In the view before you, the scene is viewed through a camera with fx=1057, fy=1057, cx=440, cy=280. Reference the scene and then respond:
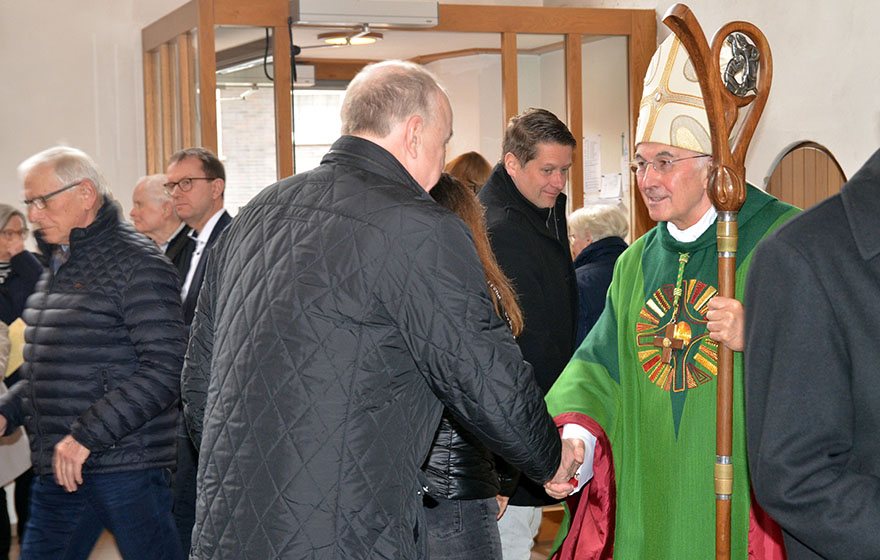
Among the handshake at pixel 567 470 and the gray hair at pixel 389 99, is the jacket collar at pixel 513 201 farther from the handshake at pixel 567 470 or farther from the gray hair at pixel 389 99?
the gray hair at pixel 389 99

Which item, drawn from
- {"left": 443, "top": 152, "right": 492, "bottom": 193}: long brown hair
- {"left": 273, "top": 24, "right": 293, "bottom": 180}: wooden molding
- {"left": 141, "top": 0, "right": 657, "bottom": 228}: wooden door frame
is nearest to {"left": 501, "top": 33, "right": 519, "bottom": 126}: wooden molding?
{"left": 141, "top": 0, "right": 657, "bottom": 228}: wooden door frame

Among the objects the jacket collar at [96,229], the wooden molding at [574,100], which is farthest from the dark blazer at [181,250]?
the wooden molding at [574,100]

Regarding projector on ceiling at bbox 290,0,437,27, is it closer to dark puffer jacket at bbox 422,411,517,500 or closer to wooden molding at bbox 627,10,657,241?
wooden molding at bbox 627,10,657,241

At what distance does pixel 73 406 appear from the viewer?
3.05 meters

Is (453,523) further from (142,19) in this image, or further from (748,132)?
(142,19)

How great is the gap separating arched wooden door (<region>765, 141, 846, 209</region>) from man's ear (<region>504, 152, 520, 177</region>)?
1820 mm

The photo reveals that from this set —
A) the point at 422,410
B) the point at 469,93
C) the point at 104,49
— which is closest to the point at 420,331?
the point at 422,410

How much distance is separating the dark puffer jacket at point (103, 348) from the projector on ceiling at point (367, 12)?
2850 millimetres

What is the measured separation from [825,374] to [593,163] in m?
5.16

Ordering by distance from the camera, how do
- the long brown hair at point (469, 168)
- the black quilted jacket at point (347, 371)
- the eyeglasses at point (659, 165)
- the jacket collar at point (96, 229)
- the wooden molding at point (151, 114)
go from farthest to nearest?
the wooden molding at point (151, 114), the long brown hair at point (469, 168), the jacket collar at point (96, 229), the eyeglasses at point (659, 165), the black quilted jacket at point (347, 371)

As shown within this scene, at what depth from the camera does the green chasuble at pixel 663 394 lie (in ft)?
7.98

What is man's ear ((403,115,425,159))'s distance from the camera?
1.96m

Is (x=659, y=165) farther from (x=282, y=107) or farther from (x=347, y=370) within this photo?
(x=282, y=107)

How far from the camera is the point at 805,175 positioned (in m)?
4.97
